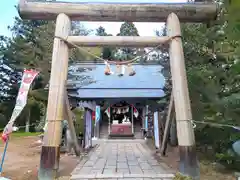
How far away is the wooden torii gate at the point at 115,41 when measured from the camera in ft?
13.3

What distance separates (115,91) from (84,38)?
8.72m

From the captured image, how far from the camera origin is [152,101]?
12.5m

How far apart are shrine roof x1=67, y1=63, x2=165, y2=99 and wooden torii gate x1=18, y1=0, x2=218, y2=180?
753cm

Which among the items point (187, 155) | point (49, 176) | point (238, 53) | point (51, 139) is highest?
point (238, 53)

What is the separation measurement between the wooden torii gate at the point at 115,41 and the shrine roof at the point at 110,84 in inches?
296

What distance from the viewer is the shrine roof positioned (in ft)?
41.6

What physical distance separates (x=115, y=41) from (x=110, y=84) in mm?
9840

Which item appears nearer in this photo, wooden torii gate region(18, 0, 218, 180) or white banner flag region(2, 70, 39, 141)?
white banner flag region(2, 70, 39, 141)

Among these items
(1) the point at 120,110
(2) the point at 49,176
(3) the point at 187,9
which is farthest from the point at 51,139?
(1) the point at 120,110

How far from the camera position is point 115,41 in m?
4.81

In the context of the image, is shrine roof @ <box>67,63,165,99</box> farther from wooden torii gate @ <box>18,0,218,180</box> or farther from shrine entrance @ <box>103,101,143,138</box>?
wooden torii gate @ <box>18,0,218,180</box>

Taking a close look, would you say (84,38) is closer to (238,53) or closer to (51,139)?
(51,139)

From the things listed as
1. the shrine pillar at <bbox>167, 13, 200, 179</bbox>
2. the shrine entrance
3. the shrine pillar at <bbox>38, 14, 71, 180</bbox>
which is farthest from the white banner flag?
the shrine entrance

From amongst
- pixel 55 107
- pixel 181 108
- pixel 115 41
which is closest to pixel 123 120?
pixel 115 41
